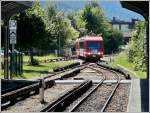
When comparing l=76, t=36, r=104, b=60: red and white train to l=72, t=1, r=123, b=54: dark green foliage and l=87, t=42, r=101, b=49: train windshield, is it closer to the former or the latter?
l=87, t=42, r=101, b=49: train windshield

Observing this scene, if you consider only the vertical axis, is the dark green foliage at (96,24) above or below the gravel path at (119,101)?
above

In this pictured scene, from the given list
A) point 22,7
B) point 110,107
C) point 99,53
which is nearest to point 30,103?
point 110,107

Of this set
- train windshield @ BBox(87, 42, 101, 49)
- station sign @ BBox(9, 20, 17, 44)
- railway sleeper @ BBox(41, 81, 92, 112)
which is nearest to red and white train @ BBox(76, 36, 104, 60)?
train windshield @ BBox(87, 42, 101, 49)

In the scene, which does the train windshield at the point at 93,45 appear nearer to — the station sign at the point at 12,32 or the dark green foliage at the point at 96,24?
the station sign at the point at 12,32

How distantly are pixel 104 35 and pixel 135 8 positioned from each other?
10183 cm

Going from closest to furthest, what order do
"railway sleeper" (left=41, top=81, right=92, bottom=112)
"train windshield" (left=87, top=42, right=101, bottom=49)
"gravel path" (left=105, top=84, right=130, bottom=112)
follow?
"railway sleeper" (left=41, top=81, right=92, bottom=112) < "gravel path" (left=105, top=84, right=130, bottom=112) < "train windshield" (left=87, top=42, right=101, bottom=49)

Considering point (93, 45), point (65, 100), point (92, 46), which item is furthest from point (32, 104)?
Result: point (92, 46)

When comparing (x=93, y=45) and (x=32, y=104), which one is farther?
(x=93, y=45)

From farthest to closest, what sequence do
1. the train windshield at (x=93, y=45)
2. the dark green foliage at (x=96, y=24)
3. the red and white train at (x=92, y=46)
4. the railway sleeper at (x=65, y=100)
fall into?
the dark green foliage at (x=96, y=24), the train windshield at (x=93, y=45), the red and white train at (x=92, y=46), the railway sleeper at (x=65, y=100)

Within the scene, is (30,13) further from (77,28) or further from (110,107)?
(77,28)

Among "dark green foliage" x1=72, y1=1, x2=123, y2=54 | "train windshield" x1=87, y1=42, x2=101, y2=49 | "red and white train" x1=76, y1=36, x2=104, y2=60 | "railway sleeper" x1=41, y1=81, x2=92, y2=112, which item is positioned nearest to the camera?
"railway sleeper" x1=41, y1=81, x2=92, y2=112

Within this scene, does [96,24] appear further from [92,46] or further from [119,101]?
[119,101]

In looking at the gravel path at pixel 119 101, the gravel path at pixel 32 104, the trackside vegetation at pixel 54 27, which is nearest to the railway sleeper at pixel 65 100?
the gravel path at pixel 32 104

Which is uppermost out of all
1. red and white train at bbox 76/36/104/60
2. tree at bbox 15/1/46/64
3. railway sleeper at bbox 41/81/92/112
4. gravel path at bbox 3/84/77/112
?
tree at bbox 15/1/46/64
